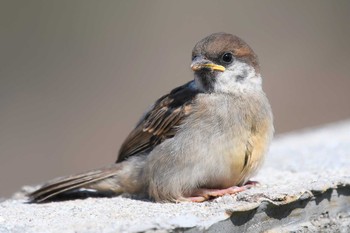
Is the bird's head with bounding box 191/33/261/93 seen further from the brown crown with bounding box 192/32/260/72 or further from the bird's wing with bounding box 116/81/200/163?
the bird's wing with bounding box 116/81/200/163

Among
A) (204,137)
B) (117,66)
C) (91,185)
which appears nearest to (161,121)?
(204,137)

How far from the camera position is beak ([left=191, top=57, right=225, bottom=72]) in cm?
566

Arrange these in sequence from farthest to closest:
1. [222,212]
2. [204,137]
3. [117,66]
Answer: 1. [117,66]
2. [204,137]
3. [222,212]

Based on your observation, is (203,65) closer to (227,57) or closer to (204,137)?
(227,57)

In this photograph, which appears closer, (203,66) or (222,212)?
(222,212)

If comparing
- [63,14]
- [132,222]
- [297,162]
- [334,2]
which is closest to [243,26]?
[334,2]

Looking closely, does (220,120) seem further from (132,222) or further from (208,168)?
(132,222)

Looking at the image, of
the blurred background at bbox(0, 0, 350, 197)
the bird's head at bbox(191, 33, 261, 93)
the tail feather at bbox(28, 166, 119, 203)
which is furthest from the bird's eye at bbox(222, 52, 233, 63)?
the blurred background at bbox(0, 0, 350, 197)

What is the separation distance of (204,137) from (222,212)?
66 cm

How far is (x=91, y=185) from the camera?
241 inches

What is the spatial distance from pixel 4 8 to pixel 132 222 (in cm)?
1057

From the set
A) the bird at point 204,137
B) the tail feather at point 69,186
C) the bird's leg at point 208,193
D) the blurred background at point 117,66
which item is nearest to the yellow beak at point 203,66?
the bird at point 204,137

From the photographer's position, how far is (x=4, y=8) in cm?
1476

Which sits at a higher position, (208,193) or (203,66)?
(203,66)
